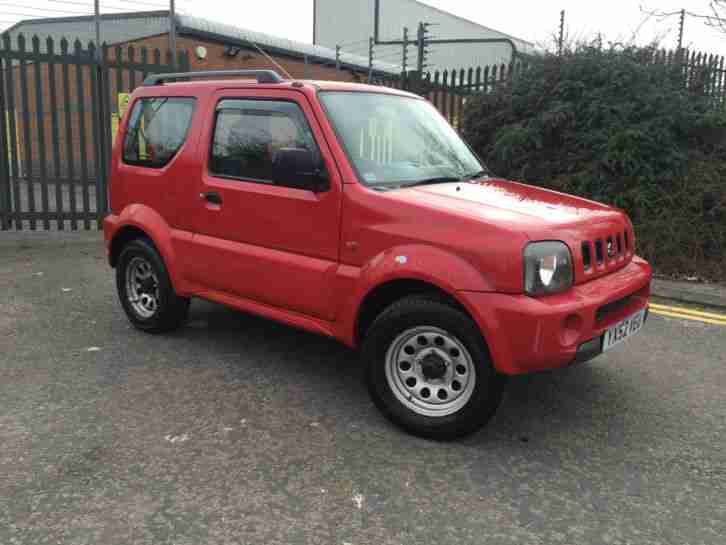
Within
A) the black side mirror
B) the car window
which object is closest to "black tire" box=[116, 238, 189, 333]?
the car window

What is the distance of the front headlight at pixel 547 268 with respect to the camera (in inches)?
125

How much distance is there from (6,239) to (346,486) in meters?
7.61

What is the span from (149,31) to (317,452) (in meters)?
16.2

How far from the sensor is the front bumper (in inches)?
122

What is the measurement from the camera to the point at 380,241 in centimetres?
356

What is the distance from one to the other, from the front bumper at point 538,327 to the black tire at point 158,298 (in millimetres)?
2541

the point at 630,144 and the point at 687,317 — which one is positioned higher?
the point at 630,144

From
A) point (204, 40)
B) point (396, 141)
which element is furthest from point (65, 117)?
point (204, 40)

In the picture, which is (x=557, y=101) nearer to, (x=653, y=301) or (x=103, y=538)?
(x=653, y=301)

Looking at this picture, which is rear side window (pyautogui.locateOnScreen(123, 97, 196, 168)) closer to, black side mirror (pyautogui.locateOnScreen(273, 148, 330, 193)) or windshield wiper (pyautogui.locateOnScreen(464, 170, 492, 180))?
black side mirror (pyautogui.locateOnScreen(273, 148, 330, 193))

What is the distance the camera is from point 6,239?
8.85m

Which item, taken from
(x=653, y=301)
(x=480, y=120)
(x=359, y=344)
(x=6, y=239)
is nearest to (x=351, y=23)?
(x=480, y=120)

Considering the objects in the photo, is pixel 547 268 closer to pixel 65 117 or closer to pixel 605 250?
pixel 605 250

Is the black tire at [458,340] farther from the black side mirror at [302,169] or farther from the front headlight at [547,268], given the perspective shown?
the black side mirror at [302,169]
